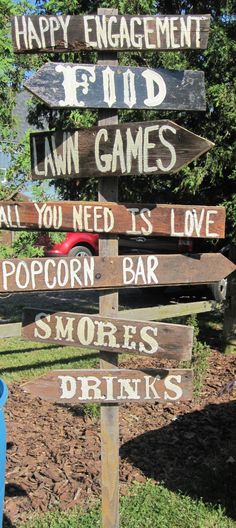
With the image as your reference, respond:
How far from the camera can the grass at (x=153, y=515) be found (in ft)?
10.9

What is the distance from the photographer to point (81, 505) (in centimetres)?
357

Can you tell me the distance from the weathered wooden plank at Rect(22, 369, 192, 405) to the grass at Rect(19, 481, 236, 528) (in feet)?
3.11

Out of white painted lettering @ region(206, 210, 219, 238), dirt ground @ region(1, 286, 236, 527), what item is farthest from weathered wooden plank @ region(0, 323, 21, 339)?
white painted lettering @ region(206, 210, 219, 238)

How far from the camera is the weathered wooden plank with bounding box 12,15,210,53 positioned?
268cm

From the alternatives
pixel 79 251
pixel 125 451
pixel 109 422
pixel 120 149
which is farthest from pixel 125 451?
pixel 79 251

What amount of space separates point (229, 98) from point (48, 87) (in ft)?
9.64

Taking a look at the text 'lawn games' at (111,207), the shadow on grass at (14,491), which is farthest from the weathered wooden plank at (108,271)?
the shadow on grass at (14,491)

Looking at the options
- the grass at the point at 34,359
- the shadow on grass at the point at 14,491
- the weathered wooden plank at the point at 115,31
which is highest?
the weathered wooden plank at the point at 115,31

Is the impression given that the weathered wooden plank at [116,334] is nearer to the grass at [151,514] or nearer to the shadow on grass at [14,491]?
the grass at [151,514]

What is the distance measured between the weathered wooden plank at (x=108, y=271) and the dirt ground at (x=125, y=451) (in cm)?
72

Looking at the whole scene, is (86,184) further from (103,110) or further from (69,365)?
(103,110)

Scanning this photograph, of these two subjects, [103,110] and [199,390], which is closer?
[103,110]

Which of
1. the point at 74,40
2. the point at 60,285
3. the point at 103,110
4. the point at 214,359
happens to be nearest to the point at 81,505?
the point at 60,285

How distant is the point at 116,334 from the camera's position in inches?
111
